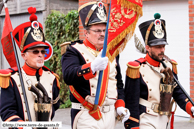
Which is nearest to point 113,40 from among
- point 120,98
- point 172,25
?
point 120,98

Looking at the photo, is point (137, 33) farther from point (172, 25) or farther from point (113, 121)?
point (172, 25)

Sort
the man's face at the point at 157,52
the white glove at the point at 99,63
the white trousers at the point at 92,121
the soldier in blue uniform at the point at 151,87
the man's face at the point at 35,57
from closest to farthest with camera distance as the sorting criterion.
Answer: the white glove at the point at 99,63 < the man's face at the point at 35,57 < the white trousers at the point at 92,121 < the soldier in blue uniform at the point at 151,87 < the man's face at the point at 157,52

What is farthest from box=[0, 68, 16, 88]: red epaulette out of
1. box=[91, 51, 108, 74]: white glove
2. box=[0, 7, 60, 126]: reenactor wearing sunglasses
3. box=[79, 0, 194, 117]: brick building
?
box=[79, 0, 194, 117]: brick building

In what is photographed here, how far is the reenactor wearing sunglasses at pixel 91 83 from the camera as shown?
3891 mm

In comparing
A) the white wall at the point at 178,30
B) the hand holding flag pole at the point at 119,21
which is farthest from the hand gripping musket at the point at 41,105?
the white wall at the point at 178,30

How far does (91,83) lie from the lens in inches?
155

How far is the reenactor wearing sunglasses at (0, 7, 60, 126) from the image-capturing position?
355 centimetres

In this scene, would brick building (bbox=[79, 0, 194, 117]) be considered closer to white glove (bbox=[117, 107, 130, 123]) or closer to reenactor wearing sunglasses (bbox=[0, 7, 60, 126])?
white glove (bbox=[117, 107, 130, 123])

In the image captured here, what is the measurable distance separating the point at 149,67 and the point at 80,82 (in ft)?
3.44

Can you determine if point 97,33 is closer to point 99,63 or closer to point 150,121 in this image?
point 99,63

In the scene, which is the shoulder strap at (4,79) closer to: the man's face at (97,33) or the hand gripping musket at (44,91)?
the hand gripping musket at (44,91)

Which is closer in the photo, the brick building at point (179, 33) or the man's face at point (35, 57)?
the man's face at point (35, 57)

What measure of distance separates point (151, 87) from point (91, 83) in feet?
2.84

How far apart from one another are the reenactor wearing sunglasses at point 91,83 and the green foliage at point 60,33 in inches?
221
